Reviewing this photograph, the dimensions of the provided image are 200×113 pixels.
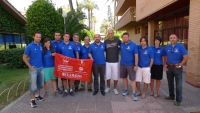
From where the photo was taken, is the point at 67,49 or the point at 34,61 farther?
the point at 67,49

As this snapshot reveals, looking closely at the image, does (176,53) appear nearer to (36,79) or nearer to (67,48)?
(67,48)

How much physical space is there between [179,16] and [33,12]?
9464 millimetres

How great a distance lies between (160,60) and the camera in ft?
17.0

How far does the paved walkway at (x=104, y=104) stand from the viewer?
4.56 m

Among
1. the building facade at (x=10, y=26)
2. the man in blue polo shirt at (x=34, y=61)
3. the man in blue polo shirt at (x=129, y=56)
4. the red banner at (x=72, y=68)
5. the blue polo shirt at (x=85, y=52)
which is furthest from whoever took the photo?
the building facade at (x=10, y=26)

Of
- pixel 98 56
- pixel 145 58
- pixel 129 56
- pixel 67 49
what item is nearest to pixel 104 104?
pixel 98 56

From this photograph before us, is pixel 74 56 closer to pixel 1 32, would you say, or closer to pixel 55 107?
pixel 55 107

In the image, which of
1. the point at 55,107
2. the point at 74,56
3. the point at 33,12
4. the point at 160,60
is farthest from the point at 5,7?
the point at 160,60

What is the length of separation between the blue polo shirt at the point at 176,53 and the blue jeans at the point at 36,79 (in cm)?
367

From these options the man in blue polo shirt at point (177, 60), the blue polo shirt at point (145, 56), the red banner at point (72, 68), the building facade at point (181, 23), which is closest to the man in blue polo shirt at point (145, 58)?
the blue polo shirt at point (145, 56)

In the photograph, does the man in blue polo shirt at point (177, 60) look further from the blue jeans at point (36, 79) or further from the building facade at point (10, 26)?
the building facade at point (10, 26)

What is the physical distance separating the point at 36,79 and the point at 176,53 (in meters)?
3.92

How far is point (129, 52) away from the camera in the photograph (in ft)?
17.4

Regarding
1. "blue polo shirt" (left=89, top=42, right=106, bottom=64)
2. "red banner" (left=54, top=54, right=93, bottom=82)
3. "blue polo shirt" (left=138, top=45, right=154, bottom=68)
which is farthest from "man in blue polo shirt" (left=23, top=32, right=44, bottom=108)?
"blue polo shirt" (left=138, top=45, right=154, bottom=68)
